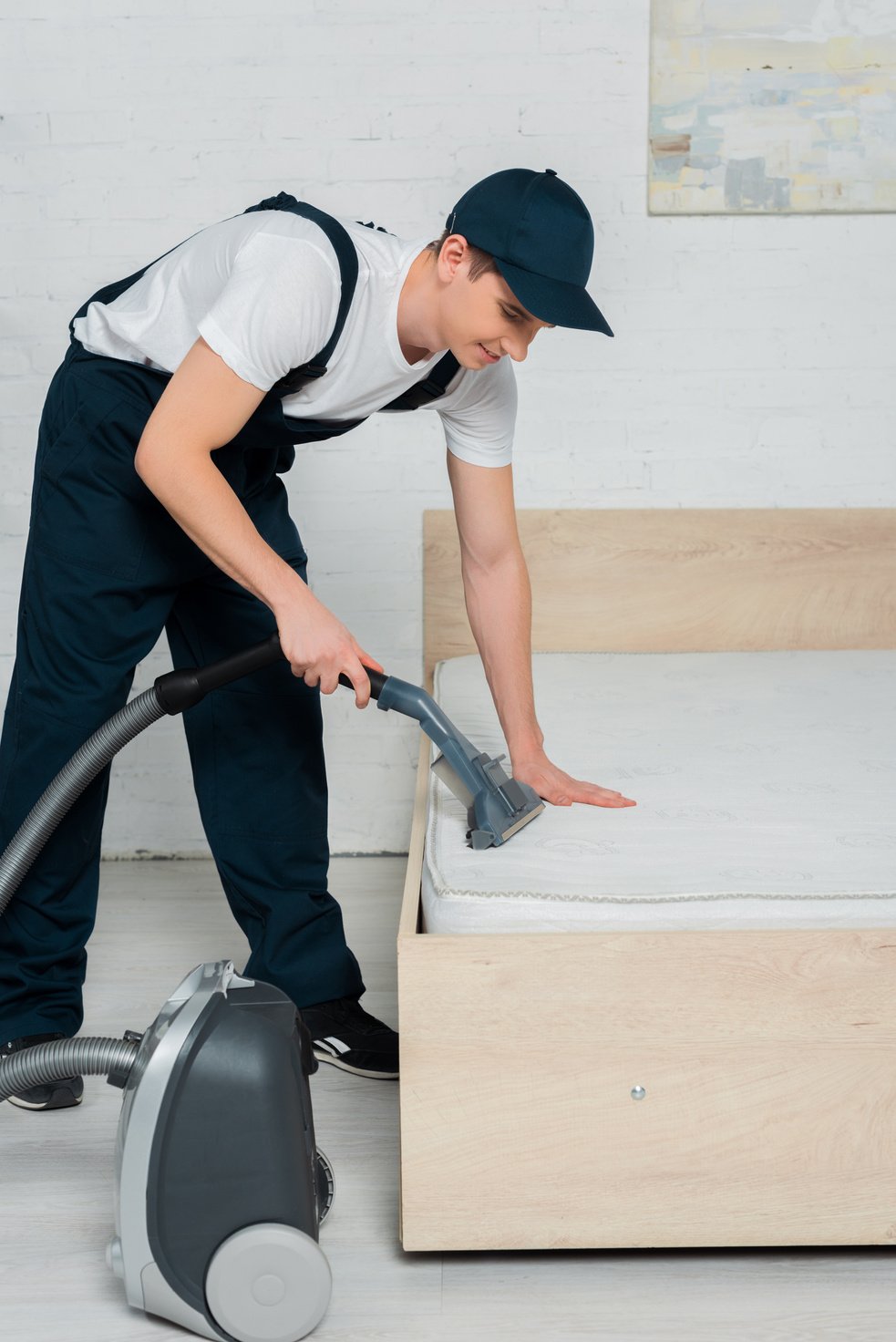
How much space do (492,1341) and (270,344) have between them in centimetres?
103

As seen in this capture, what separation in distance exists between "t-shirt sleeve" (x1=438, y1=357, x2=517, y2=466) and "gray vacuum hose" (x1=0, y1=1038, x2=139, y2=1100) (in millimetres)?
889

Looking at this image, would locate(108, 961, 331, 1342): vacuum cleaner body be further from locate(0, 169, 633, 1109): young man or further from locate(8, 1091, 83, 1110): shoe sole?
locate(8, 1091, 83, 1110): shoe sole

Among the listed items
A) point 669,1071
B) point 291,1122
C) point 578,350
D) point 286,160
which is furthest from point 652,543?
point 291,1122

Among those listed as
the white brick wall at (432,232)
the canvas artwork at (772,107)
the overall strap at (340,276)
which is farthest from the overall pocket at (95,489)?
the canvas artwork at (772,107)

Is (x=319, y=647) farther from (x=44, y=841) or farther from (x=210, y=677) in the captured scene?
(x=44, y=841)

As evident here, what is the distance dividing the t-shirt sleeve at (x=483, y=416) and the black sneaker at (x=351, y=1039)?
2.64 feet

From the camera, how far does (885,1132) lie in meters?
1.31

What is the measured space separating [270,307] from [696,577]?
1.48 metres

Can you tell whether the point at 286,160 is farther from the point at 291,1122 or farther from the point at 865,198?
the point at 291,1122

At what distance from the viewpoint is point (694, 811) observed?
5.19 feet

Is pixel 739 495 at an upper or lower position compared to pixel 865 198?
lower

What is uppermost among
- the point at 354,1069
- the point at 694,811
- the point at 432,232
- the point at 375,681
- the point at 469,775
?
the point at 432,232

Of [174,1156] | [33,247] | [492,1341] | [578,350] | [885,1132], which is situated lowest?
[492,1341]

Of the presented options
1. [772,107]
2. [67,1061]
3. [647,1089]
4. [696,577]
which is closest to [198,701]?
[67,1061]
